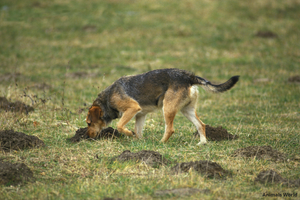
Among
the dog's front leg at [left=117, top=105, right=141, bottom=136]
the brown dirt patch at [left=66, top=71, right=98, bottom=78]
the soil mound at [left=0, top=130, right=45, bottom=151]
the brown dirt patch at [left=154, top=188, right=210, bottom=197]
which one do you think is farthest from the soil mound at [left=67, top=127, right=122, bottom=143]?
the brown dirt patch at [left=66, top=71, right=98, bottom=78]

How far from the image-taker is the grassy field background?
5145 mm

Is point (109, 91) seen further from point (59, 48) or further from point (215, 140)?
point (59, 48)

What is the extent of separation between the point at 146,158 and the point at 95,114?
212cm

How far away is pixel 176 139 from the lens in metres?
7.63

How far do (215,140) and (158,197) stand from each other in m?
3.31

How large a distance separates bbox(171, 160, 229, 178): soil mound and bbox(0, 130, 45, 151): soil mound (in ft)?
9.57

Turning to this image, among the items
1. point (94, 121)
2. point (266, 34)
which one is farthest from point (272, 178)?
point (266, 34)

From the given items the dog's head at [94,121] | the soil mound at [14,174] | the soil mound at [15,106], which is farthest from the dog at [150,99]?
the soil mound at [15,106]

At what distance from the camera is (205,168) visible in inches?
207

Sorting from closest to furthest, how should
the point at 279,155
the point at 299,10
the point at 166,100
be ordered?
the point at 279,155, the point at 166,100, the point at 299,10

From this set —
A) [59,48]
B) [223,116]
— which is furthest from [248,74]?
[59,48]

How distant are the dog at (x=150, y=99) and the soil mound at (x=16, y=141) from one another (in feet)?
3.83

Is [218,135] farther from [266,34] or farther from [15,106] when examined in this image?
[266,34]

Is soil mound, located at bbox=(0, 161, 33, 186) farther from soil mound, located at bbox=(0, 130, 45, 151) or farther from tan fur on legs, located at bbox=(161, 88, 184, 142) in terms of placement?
tan fur on legs, located at bbox=(161, 88, 184, 142)
